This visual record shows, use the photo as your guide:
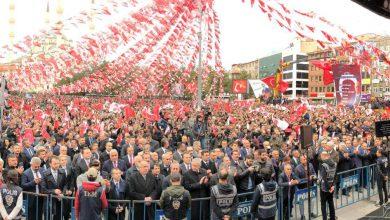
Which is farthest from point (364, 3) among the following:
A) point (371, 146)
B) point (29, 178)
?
point (371, 146)

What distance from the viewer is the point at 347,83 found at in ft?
56.9

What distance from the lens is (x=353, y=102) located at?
56.7 ft

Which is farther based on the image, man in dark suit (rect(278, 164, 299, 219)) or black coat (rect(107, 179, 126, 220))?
man in dark suit (rect(278, 164, 299, 219))

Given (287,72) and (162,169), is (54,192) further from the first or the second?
(287,72)

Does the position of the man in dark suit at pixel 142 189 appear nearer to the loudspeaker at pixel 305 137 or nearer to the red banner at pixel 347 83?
the loudspeaker at pixel 305 137

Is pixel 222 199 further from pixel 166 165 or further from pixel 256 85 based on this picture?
pixel 256 85

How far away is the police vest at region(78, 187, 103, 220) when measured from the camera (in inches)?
271

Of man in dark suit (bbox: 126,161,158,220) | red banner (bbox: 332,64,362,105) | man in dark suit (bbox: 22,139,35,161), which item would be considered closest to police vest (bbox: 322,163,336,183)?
man in dark suit (bbox: 126,161,158,220)

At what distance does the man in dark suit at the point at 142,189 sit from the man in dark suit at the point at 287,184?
9.48 feet

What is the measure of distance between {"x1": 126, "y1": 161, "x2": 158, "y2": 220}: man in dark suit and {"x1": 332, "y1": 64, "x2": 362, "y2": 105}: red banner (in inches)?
447

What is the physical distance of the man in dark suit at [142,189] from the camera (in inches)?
320

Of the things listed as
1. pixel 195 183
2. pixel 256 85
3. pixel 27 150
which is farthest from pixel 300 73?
pixel 195 183

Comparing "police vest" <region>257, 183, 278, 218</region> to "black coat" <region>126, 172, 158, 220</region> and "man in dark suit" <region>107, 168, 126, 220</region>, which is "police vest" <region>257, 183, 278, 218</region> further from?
"man in dark suit" <region>107, 168, 126, 220</region>

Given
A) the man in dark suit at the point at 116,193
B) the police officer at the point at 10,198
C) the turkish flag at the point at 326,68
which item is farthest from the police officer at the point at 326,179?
the turkish flag at the point at 326,68
